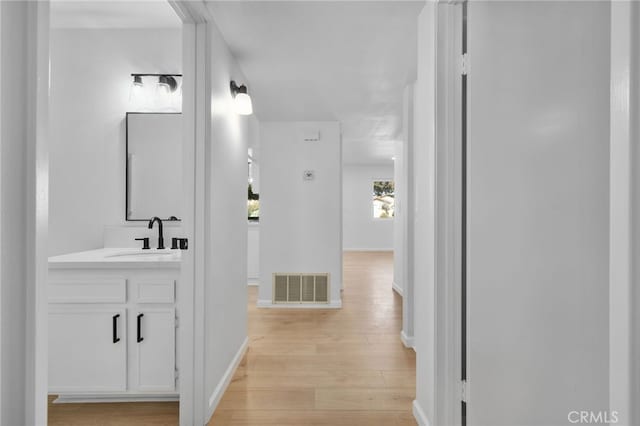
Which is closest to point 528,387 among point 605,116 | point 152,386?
point 605,116

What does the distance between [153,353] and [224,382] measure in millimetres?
515

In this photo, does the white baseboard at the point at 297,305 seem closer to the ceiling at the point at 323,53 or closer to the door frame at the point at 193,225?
the ceiling at the point at 323,53

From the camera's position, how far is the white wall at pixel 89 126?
2691 millimetres

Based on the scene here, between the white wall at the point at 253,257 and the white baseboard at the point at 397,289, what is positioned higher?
the white wall at the point at 253,257

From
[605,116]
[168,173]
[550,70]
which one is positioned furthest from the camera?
[168,173]

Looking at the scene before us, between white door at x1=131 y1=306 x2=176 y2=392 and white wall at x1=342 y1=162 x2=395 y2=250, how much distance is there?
30.3 ft

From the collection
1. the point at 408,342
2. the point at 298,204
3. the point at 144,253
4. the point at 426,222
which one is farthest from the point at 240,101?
the point at 408,342

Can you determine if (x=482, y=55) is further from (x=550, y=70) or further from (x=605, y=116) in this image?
(x=605, y=116)

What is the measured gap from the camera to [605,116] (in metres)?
0.81

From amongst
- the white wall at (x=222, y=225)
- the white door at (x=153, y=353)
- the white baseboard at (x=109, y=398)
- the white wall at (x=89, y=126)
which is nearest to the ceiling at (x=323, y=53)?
the white wall at (x=222, y=225)

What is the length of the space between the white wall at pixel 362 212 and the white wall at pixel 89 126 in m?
8.56

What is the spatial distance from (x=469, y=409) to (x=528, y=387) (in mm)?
552

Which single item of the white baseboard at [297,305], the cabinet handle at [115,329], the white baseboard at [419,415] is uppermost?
the cabinet handle at [115,329]

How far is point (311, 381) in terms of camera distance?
2.55 metres
